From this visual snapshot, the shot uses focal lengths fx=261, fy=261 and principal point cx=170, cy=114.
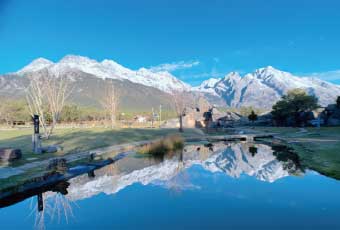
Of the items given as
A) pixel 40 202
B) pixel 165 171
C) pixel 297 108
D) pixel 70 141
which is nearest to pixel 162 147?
pixel 165 171

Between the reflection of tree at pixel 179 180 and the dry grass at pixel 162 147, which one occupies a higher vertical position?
the dry grass at pixel 162 147

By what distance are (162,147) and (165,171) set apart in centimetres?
613

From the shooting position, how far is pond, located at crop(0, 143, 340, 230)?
6688 mm

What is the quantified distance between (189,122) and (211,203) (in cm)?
4567

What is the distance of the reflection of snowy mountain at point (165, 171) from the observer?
9844 mm

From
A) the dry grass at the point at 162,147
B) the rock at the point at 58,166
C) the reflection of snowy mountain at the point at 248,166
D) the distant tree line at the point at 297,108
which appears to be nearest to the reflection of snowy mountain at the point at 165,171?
the reflection of snowy mountain at the point at 248,166

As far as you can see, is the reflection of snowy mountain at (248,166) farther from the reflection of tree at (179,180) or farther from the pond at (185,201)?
the reflection of tree at (179,180)

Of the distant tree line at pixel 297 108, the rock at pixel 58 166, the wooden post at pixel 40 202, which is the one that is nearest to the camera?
the wooden post at pixel 40 202

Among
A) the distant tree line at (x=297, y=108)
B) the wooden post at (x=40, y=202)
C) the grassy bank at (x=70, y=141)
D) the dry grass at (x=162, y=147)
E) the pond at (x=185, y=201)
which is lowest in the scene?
the pond at (x=185, y=201)

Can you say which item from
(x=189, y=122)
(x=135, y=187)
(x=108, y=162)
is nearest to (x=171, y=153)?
(x=108, y=162)

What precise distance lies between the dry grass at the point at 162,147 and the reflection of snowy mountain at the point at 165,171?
5.44 ft

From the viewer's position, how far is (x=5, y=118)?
5359 cm

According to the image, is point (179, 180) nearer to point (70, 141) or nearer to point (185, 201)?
point (185, 201)

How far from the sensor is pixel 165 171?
1293 centimetres
